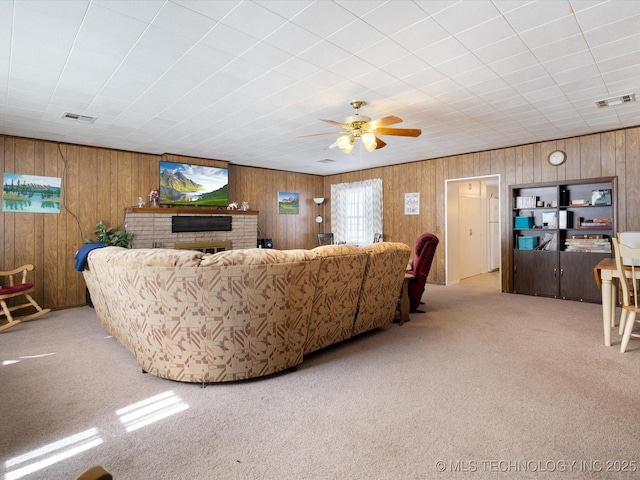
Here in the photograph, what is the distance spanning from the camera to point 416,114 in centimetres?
436

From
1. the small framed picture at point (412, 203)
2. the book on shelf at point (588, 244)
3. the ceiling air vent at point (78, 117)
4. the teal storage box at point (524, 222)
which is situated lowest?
the book on shelf at point (588, 244)

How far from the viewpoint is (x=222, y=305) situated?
7.88ft

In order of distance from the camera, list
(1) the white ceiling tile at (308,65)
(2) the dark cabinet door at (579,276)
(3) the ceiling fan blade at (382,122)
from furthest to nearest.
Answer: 1. (2) the dark cabinet door at (579,276)
2. (3) the ceiling fan blade at (382,122)
3. (1) the white ceiling tile at (308,65)

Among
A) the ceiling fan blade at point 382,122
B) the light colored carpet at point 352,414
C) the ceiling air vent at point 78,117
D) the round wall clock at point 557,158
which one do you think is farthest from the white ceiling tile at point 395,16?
the round wall clock at point 557,158

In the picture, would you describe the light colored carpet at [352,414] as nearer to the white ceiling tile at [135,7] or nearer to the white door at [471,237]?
the white ceiling tile at [135,7]

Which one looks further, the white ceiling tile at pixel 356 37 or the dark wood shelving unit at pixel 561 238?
the dark wood shelving unit at pixel 561 238

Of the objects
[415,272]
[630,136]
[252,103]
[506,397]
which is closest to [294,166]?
[252,103]

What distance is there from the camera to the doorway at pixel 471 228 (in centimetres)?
707

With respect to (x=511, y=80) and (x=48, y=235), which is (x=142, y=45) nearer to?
(x=511, y=80)

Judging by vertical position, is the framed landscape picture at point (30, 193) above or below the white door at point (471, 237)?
above

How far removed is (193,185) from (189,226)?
0.84 meters

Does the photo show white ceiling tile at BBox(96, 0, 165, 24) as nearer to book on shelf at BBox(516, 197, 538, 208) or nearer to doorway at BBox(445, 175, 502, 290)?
doorway at BBox(445, 175, 502, 290)

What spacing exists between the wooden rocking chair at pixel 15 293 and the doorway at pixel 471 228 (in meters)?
6.97

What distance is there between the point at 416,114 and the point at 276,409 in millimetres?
3769
